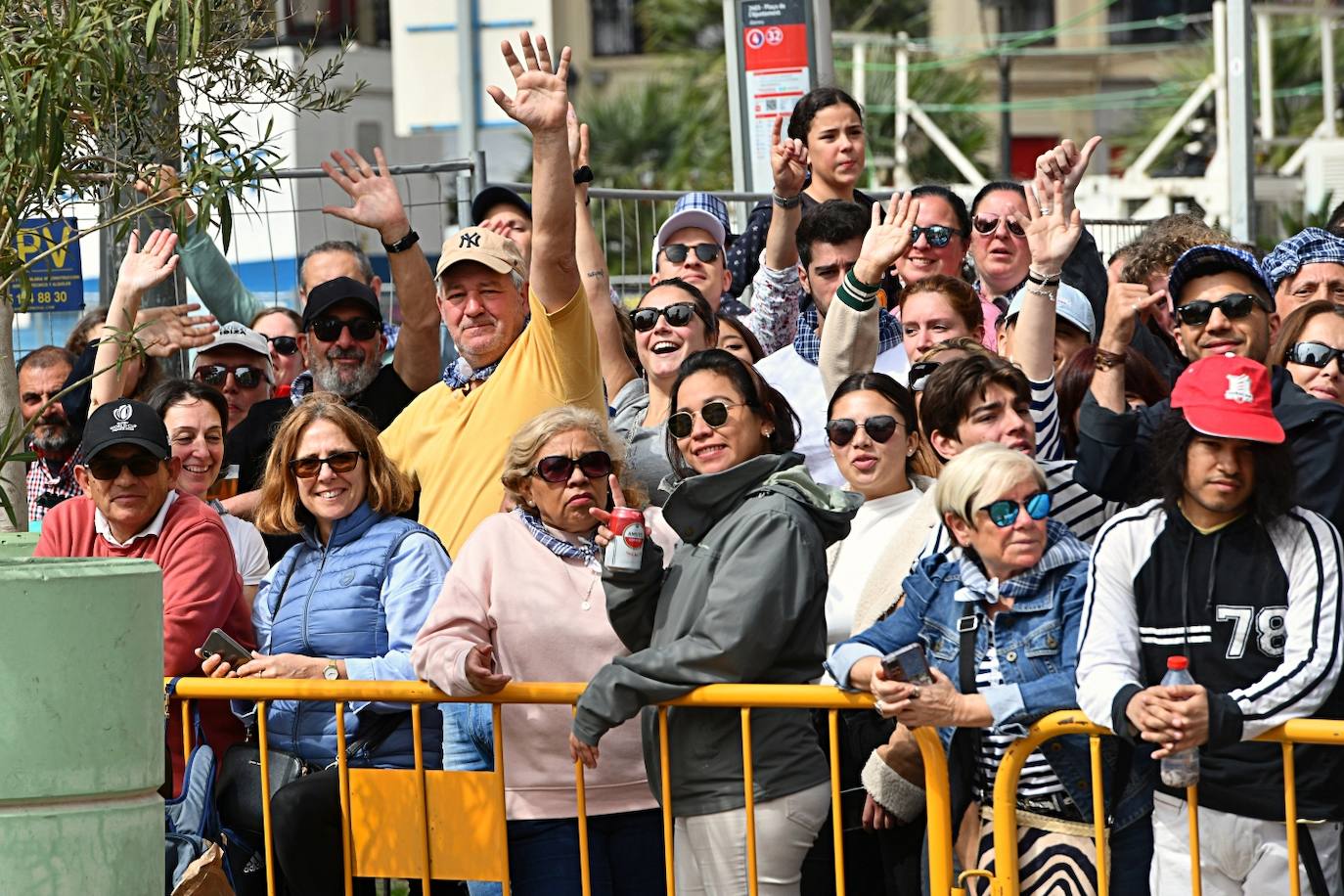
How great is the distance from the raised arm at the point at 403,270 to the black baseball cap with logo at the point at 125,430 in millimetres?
1049

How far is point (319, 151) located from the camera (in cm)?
3372

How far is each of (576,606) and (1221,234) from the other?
9.94ft

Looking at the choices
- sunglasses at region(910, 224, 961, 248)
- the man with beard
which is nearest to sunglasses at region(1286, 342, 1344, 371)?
sunglasses at region(910, 224, 961, 248)

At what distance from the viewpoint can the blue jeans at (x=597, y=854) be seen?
5.46m

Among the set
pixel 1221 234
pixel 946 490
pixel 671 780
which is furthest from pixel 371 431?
pixel 1221 234

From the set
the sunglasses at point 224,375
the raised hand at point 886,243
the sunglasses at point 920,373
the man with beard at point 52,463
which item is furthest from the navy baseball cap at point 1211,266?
the man with beard at point 52,463

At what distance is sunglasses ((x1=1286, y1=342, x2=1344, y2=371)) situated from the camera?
5770mm

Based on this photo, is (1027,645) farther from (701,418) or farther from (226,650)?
(226,650)

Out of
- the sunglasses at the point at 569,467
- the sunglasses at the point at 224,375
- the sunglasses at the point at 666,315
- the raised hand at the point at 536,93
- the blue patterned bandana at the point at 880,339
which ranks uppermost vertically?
the raised hand at the point at 536,93

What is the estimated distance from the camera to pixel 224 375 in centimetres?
782

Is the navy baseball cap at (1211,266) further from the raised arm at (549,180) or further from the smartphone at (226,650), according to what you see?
the smartphone at (226,650)

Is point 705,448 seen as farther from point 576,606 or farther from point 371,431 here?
point 371,431

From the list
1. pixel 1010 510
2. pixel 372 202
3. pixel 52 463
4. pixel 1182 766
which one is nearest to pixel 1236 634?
pixel 1182 766

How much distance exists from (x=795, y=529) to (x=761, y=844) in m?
0.78
